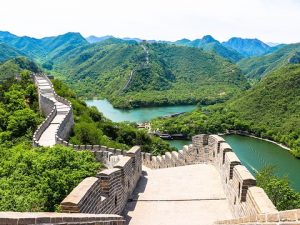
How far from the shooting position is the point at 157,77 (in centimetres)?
13650

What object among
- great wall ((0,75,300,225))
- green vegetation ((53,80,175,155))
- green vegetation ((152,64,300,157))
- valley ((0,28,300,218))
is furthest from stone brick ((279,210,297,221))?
green vegetation ((152,64,300,157))

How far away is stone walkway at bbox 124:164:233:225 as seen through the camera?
811 centimetres

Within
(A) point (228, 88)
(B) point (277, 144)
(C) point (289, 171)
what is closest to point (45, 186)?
(C) point (289, 171)

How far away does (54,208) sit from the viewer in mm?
11664

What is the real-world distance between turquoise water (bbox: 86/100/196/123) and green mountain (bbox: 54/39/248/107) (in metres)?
2.37

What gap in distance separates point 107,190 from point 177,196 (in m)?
2.50

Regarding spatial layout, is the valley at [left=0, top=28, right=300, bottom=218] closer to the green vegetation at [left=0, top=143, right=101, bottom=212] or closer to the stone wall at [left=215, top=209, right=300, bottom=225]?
the green vegetation at [left=0, top=143, right=101, bottom=212]

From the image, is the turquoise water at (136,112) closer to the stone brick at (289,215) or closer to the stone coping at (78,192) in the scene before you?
the stone coping at (78,192)

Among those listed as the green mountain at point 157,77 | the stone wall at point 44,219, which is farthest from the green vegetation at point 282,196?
the green mountain at point 157,77

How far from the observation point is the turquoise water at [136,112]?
89531 millimetres

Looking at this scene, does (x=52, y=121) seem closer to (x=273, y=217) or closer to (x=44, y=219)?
(x=44, y=219)

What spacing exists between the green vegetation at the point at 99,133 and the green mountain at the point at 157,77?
58.3 m

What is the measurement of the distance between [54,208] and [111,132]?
26.7 m

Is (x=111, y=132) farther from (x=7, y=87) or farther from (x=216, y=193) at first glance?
(x=216, y=193)
